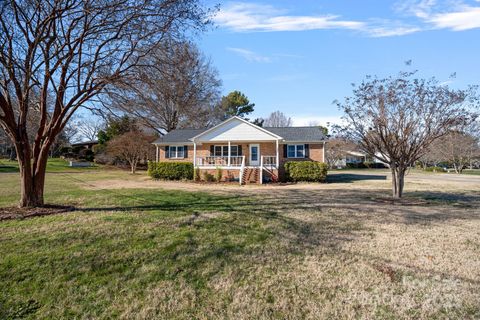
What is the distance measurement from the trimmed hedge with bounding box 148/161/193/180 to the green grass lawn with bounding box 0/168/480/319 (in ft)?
48.0

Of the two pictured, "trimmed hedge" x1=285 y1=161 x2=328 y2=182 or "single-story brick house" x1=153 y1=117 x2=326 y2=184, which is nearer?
"trimmed hedge" x1=285 y1=161 x2=328 y2=182

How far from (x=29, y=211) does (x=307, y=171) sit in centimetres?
1611

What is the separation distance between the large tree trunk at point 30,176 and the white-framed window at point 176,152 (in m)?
16.9

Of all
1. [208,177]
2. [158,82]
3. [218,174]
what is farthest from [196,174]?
[158,82]

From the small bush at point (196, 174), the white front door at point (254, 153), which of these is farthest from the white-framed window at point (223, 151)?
the small bush at point (196, 174)

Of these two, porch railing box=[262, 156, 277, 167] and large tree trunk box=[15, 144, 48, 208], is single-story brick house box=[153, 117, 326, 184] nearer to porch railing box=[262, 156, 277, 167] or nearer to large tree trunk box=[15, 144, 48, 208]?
porch railing box=[262, 156, 277, 167]

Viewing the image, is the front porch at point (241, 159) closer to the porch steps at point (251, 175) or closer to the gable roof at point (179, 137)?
the porch steps at point (251, 175)

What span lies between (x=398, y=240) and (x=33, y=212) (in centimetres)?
906

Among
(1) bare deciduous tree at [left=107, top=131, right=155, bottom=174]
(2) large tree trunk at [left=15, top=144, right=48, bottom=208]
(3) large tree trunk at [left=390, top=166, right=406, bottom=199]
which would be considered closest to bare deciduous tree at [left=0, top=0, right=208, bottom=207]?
(2) large tree trunk at [left=15, top=144, right=48, bottom=208]

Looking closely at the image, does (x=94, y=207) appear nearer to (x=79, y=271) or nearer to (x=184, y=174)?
Result: (x=79, y=271)

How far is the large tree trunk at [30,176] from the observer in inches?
325

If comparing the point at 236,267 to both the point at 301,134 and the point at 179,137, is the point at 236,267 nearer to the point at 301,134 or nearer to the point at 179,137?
the point at 301,134

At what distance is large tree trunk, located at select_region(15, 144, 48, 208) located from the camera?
8250 millimetres

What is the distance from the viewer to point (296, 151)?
23.3m
